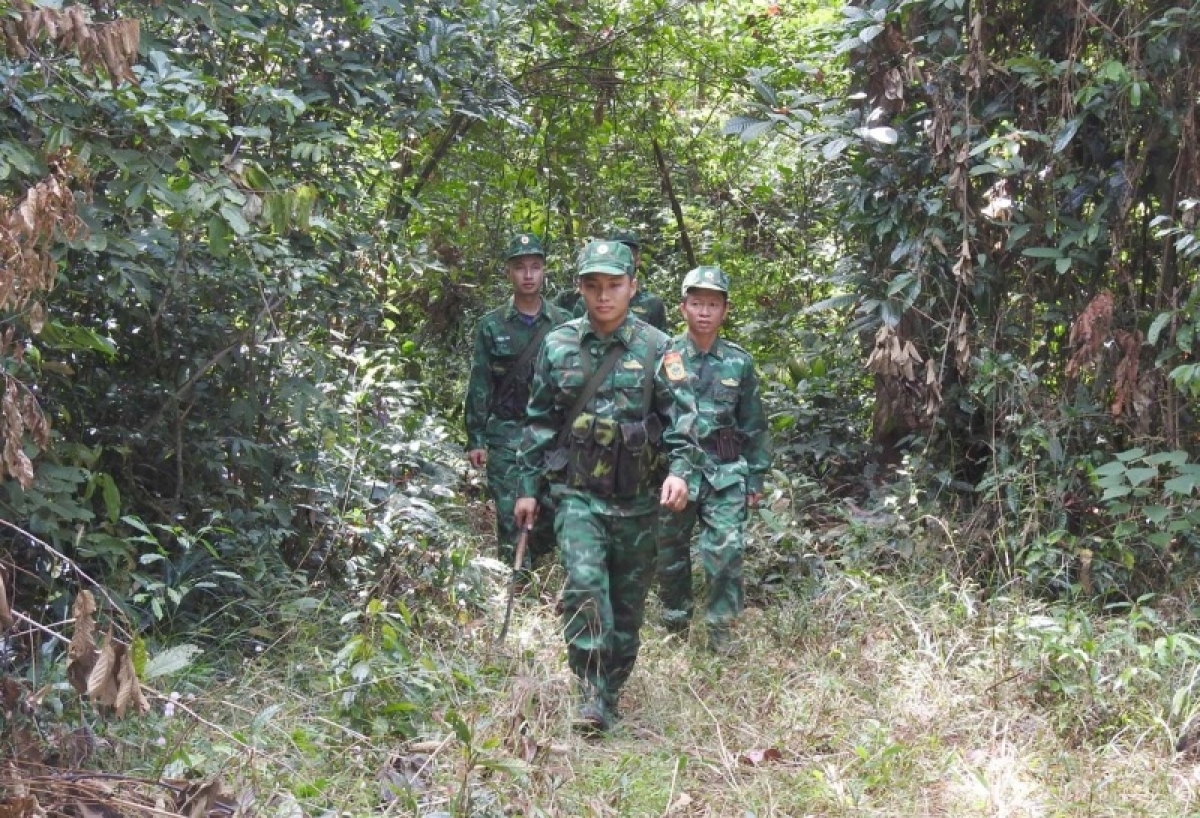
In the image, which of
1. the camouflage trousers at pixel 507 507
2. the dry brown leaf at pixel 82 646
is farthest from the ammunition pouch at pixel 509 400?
the dry brown leaf at pixel 82 646

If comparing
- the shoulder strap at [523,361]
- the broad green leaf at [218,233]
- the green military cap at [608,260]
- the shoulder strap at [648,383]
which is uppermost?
the broad green leaf at [218,233]

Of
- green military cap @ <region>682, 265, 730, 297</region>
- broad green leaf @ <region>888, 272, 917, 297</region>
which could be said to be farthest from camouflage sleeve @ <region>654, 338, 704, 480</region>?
broad green leaf @ <region>888, 272, 917, 297</region>

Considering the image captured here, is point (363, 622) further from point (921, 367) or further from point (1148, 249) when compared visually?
point (1148, 249)

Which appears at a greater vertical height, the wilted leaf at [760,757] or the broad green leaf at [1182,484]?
the broad green leaf at [1182,484]

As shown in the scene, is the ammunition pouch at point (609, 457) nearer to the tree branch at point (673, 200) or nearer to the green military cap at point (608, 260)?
the green military cap at point (608, 260)

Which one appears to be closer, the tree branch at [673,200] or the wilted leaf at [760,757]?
the wilted leaf at [760,757]

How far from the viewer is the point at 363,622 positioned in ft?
18.8

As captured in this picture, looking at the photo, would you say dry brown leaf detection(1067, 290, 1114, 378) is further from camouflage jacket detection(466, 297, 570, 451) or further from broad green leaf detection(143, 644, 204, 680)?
broad green leaf detection(143, 644, 204, 680)

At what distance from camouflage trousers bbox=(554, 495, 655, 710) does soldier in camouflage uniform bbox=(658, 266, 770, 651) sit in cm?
118

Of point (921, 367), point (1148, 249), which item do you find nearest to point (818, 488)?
point (921, 367)

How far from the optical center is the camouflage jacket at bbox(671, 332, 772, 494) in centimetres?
681

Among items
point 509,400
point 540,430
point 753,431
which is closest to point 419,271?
point 509,400

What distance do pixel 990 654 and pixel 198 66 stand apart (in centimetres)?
381

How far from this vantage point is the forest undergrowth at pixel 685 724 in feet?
13.0
